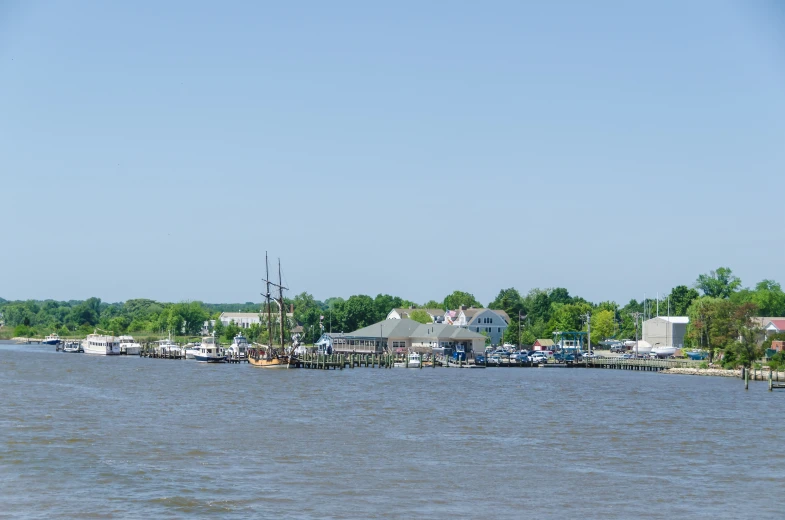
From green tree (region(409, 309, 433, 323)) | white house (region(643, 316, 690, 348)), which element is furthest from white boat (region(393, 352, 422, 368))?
green tree (region(409, 309, 433, 323))

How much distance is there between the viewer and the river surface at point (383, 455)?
25.7m

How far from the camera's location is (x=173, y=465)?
A: 31.1 meters

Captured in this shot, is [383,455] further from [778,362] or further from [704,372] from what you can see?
[704,372]

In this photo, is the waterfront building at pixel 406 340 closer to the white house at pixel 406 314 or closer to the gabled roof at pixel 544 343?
the gabled roof at pixel 544 343

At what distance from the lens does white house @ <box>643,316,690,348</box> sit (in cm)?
14400

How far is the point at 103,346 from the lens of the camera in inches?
5915

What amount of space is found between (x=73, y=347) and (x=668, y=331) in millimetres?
96912

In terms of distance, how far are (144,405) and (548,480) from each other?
98.8 ft

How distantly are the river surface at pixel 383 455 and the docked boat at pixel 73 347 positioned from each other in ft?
331

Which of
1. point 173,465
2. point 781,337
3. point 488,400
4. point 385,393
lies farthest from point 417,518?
point 781,337

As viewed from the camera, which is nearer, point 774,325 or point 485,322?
point 774,325

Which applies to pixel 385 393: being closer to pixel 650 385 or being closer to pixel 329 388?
pixel 329 388

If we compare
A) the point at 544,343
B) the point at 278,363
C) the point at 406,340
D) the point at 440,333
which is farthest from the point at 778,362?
the point at 544,343

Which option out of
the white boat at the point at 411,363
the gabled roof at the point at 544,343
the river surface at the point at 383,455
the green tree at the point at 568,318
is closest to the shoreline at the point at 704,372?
the white boat at the point at 411,363
